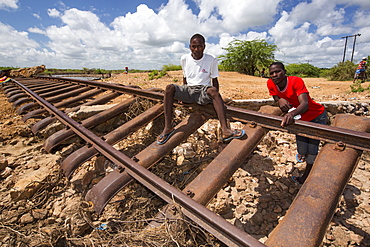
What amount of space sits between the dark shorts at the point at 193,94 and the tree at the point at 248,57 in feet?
62.6

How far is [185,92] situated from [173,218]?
1686 mm

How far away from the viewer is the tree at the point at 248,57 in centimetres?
2041

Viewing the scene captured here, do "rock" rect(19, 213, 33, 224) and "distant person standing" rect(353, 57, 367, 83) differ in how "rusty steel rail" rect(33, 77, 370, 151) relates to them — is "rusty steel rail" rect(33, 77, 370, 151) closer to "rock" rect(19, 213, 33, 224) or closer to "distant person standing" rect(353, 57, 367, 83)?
"rock" rect(19, 213, 33, 224)

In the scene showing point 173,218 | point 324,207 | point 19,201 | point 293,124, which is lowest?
point 19,201

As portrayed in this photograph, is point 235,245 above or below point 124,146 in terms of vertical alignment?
above

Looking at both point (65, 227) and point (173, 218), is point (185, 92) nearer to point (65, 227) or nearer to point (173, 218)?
point (173, 218)

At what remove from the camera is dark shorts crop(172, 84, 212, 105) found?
2.69 meters

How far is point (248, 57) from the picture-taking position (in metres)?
21.2

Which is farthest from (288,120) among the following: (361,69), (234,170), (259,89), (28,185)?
(361,69)

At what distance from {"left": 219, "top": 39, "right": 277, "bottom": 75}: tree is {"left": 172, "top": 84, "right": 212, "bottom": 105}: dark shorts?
1909 centimetres

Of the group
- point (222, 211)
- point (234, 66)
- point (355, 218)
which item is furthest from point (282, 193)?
point (234, 66)

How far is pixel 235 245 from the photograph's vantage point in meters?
1.21

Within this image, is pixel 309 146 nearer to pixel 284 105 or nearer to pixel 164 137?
pixel 284 105

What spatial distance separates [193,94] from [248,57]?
67.3ft
